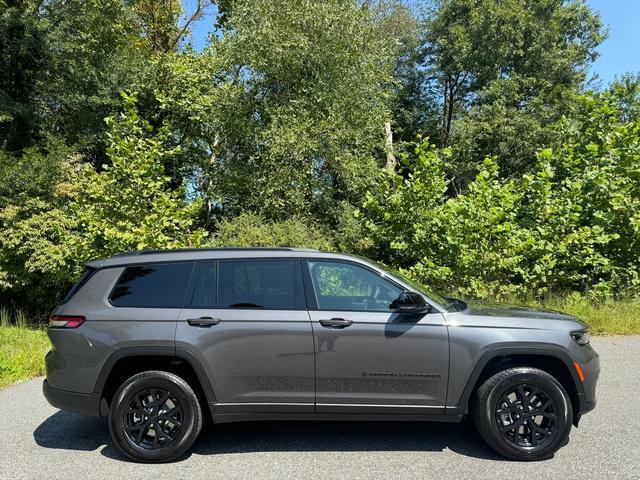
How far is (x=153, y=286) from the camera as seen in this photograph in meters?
4.69

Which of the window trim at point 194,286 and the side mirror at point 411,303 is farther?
the window trim at point 194,286

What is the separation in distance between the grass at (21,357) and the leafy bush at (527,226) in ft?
23.3

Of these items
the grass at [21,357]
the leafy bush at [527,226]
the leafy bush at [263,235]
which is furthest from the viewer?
the leafy bush at [263,235]

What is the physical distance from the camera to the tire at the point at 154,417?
4.39m

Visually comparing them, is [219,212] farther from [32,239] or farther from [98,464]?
[98,464]

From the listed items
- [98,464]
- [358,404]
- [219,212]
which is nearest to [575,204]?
[358,404]

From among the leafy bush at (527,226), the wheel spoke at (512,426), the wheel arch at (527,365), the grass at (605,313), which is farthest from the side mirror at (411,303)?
the leafy bush at (527,226)

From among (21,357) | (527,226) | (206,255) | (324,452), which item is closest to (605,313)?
(527,226)

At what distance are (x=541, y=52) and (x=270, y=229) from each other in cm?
1643

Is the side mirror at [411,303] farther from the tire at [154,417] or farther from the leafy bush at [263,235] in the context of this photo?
the leafy bush at [263,235]

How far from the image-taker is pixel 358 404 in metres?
4.39

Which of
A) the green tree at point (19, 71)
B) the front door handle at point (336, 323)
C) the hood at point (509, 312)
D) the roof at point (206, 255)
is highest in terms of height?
the green tree at point (19, 71)

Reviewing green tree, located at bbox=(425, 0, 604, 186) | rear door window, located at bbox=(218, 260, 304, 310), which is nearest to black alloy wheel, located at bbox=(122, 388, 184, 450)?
rear door window, located at bbox=(218, 260, 304, 310)

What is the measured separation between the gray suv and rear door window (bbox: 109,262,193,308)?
0.02 m
